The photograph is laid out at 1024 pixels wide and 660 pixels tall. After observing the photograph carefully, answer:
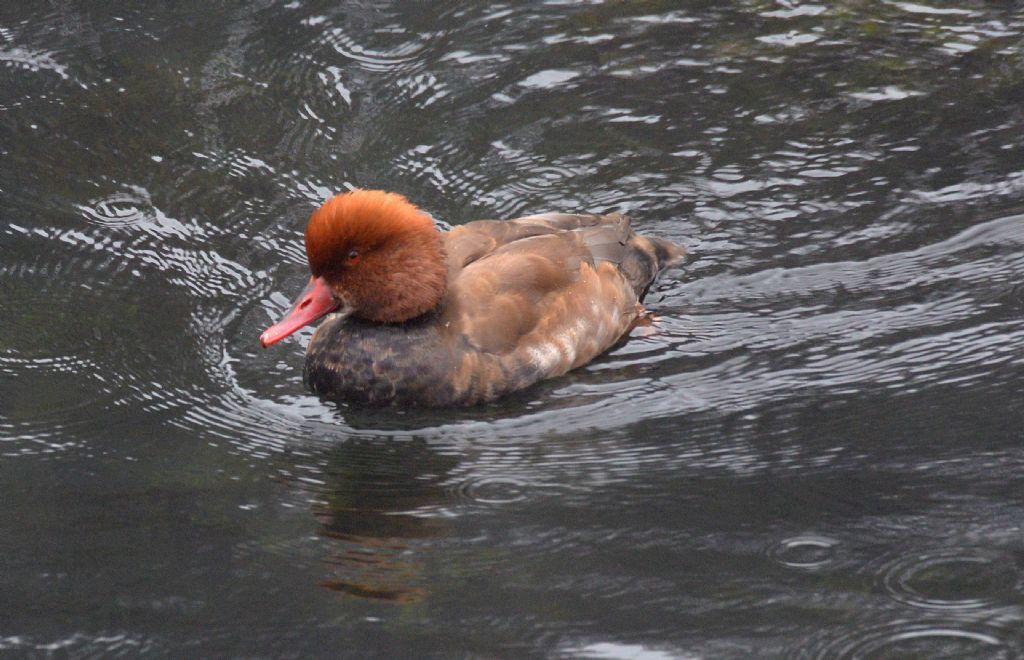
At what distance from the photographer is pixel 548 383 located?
22.6ft

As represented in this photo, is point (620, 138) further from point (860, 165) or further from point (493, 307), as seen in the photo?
point (493, 307)

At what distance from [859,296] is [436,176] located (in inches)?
105

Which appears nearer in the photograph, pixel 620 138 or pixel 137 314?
pixel 137 314

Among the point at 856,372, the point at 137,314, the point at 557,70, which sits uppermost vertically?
the point at 557,70

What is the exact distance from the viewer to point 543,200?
842 cm

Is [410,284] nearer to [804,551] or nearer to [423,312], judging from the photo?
[423,312]

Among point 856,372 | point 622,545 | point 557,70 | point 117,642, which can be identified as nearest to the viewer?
point 117,642

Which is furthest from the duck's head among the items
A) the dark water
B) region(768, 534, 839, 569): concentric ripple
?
region(768, 534, 839, 569): concentric ripple

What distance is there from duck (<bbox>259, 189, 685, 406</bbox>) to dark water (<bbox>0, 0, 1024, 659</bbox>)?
159 millimetres

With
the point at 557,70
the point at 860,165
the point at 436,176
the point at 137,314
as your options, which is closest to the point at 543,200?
the point at 436,176

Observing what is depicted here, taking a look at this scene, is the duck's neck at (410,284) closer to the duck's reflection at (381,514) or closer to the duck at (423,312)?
the duck at (423,312)

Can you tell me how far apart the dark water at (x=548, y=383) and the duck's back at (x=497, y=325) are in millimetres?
152

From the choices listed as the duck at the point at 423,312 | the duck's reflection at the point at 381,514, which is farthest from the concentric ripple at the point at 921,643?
the duck at the point at 423,312

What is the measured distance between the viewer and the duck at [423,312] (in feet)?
21.5
